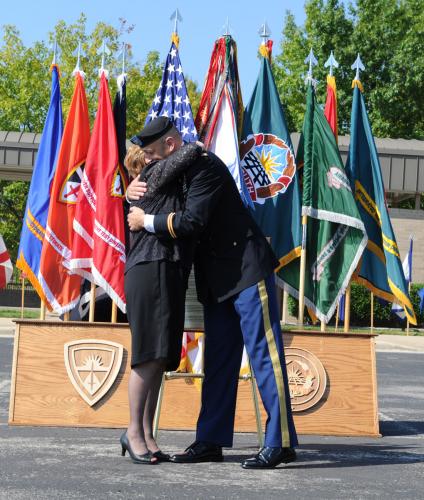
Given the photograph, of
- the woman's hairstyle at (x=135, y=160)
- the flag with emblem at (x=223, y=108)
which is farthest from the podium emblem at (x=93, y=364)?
the flag with emblem at (x=223, y=108)

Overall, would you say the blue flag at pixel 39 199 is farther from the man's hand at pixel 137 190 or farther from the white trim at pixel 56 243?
the man's hand at pixel 137 190

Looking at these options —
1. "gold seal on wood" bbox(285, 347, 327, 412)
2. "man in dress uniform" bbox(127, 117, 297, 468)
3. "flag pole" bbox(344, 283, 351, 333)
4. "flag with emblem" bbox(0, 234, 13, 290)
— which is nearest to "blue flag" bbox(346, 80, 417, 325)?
"flag pole" bbox(344, 283, 351, 333)

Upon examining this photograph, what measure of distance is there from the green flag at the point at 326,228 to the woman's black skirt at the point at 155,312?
2.49 m

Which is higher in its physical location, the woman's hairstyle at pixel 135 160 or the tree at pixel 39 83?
→ the tree at pixel 39 83

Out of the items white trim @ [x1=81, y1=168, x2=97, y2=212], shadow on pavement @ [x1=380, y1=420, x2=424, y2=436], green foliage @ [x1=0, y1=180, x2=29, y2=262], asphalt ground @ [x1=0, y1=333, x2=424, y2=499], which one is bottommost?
asphalt ground @ [x1=0, y1=333, x2=424, y2=499]

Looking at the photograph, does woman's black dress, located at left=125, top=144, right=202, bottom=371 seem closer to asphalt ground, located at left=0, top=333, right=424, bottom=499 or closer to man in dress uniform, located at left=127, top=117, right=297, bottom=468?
man in dress uniform, located at left=127, top=117, right=297, bottom=468

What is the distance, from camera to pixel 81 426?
6539 millimetres

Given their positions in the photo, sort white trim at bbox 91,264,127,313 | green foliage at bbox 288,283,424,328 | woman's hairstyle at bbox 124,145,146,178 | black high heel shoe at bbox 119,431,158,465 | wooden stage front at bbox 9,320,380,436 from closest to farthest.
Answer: black high heel shoe at bbox 119,431,158,465
woman's hairstyle at bbox 124,145,146,178
wooden stage front at bbox 9,320,380,436
white trim at bbox 91,264,127,313
green foliage at bbox 288,283,424,328

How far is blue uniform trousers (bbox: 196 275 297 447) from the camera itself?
5.23 meters

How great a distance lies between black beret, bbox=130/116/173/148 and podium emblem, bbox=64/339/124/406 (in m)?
1.85

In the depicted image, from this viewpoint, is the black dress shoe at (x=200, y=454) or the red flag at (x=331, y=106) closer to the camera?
the black dress shoe at (x=200, y=454)

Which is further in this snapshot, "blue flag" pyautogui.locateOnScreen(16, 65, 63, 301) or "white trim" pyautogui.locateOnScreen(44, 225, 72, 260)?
"blue flag" pyautogui.locateOnScreen(16, 65, 63, 301)

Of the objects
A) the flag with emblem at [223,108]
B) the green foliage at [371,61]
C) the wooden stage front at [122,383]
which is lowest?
the wooden stage front at [122,383]

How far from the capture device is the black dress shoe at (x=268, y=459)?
5.07m
